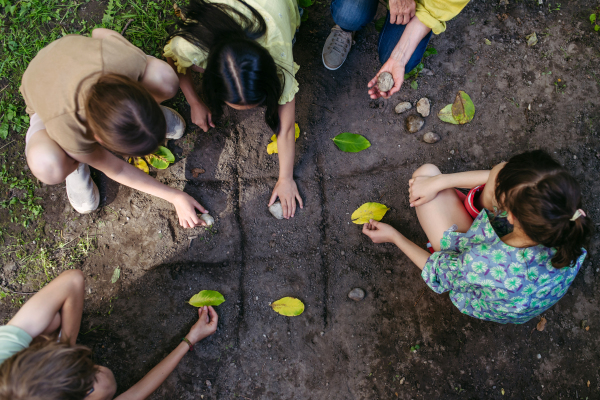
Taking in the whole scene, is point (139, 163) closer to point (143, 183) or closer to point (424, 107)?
→ point (143, 183)

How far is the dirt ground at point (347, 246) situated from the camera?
189cm

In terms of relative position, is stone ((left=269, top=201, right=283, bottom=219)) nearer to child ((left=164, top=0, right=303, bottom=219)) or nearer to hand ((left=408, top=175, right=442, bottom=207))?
child ((left=164, top=0, right=303, bottom=219))

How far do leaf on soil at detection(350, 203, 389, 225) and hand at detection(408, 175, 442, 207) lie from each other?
20 centimetres

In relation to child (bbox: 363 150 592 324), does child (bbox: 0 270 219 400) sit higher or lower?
lower

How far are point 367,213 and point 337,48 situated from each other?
0.98 meters

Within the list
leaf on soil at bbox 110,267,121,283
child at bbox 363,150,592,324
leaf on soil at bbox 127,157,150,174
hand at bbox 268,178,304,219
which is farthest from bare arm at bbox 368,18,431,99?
leaf on soil at bbox 110,267,121,283

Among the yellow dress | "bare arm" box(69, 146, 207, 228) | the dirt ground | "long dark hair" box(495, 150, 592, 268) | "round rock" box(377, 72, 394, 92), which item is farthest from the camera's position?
the dirt ground

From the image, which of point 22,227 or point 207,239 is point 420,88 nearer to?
point 207,239

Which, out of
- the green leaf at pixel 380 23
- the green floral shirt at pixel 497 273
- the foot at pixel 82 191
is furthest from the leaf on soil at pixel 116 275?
the green leaf at pixel 380 23

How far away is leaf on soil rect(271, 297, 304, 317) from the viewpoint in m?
1.92

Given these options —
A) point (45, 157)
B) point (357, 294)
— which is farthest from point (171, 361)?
point (45, 157)

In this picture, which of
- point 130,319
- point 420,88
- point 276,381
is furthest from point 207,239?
point 420,88

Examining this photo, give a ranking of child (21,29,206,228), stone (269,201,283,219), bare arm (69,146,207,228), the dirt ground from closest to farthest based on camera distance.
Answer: child (21,29,206,228), bare arm (69,146,207,228), the dirt ground, stone (269,201,283,219)

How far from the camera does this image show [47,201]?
6.71ft
